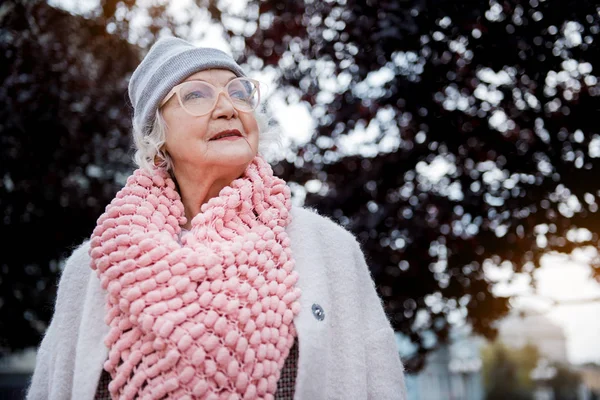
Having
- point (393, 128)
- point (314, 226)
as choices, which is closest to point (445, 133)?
point (393, 128)

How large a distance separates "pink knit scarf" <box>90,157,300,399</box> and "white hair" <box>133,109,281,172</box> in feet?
0.58

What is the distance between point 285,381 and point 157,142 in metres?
0.88

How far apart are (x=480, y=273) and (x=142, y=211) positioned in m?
3.15

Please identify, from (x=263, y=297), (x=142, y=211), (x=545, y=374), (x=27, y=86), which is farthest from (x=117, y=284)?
(x=545, y=374)

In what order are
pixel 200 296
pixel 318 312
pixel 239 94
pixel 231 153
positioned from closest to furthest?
1. pixel 200 296
2. pixel 318 312
3. pixel 231 153
4. pixel 239 94

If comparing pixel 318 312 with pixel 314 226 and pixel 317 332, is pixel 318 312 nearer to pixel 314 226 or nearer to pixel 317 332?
pixel 317 332

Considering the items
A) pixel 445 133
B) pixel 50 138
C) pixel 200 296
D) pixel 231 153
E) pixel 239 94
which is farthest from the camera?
pixel 50 138

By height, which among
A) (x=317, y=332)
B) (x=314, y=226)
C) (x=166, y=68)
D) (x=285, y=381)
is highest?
(x=166, y=68)

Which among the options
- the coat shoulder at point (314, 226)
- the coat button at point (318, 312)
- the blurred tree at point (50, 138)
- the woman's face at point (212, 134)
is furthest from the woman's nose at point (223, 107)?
the blurred tree at point (50, 138)

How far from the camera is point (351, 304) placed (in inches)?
75.8

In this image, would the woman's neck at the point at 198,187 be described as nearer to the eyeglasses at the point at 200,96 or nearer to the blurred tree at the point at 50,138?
the eyeglasses at the point at 200,96

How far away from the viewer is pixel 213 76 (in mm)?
1996

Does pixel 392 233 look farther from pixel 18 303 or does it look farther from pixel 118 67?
pixel 18 303

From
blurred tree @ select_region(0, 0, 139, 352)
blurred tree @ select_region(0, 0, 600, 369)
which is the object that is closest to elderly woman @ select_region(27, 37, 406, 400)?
blurred tree @ select_region(0, 0, 600, 369)
